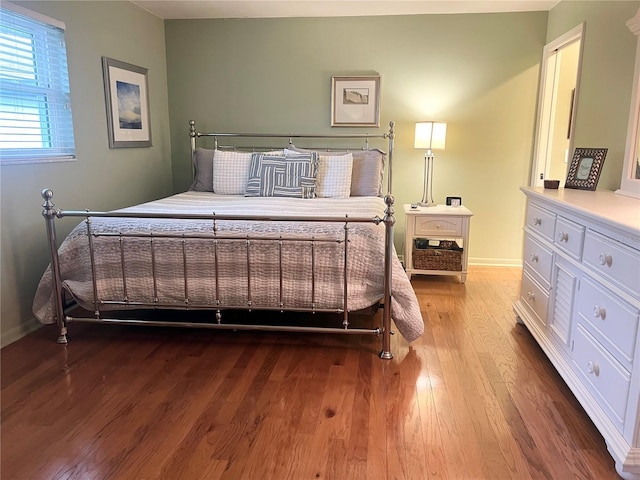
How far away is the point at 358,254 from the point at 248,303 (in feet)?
2.18

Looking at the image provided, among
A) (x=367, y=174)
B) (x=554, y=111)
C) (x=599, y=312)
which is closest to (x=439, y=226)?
(x=367, y=174)

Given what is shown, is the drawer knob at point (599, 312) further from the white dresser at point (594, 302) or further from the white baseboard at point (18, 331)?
the white baseboard at point (18, 331)

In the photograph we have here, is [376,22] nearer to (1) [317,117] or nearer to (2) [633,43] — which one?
(1) [317,117]

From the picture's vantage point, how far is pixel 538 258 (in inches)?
105

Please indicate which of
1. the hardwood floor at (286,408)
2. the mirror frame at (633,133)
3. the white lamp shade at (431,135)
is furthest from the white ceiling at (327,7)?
the hardwood floor at (286,408)

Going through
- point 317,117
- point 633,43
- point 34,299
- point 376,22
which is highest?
point 376,22

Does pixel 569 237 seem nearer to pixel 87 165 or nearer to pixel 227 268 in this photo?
pixel 227 268

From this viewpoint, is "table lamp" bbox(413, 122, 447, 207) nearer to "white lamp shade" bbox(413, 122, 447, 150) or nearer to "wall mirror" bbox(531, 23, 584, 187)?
"white lamp shade" bbox(413, 122, 447, 150)

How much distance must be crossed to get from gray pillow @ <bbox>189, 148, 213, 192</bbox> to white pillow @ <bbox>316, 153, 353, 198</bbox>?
97 centimetres

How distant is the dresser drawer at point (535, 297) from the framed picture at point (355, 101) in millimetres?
2095

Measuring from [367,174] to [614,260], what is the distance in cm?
239

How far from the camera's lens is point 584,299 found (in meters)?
2.04

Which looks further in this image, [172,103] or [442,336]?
[172,103]

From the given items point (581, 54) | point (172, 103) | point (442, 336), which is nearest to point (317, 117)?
point (172, 103)
